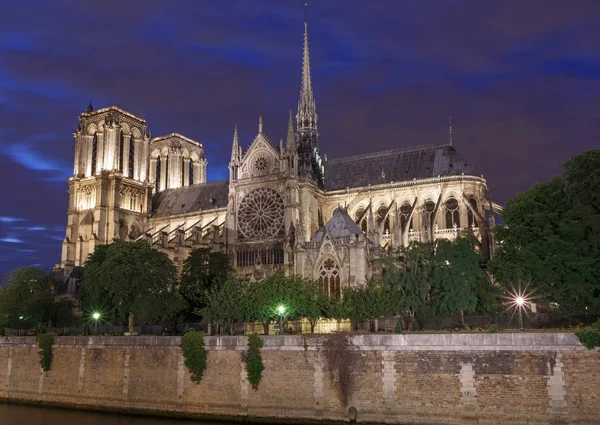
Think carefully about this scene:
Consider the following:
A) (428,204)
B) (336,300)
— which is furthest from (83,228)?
(336,300)

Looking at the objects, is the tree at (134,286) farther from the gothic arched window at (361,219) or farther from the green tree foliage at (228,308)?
the gothic arched window at (361,219)

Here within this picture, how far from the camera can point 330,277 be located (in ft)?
144

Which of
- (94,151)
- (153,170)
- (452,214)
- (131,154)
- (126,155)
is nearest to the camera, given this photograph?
(452,214)

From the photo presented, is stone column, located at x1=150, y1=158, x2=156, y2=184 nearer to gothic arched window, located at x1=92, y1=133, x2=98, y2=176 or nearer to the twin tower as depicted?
the twin tower

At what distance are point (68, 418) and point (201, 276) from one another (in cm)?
1825

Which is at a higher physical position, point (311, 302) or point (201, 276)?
point (201, 276)

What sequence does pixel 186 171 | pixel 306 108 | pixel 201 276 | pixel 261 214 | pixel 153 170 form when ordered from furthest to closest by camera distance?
pixel 186 171 → pixel 153 170 → pixel 306 108 → pixel 261 214 → pixel 201 276

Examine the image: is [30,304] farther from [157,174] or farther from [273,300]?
[157,174]

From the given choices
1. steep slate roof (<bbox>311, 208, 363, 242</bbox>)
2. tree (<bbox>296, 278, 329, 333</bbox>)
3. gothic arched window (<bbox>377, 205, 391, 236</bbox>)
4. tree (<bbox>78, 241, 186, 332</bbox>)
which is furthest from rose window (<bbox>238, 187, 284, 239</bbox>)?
tree (<bbox>296, 278, 329, 333</bbox>)

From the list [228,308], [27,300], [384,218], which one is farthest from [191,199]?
[228,308]

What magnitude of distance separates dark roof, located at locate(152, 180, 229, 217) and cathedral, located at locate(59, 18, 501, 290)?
182mm

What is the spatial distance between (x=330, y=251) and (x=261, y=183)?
20250 mm

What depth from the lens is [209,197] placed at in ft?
249

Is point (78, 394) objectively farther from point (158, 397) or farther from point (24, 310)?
point (24, 310)
